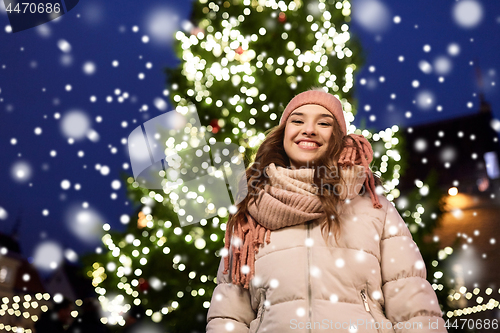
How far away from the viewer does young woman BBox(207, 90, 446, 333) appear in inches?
55.2

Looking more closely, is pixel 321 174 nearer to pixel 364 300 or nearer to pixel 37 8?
pixel 364 300

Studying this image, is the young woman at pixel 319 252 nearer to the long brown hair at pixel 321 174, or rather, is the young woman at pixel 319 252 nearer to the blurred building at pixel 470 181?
the long brown hair at pixel 321 174

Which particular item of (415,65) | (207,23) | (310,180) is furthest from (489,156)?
(415,65)

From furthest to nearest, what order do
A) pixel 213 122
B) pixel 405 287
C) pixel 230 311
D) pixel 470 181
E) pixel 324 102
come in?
pixel 470 181 → pixel 213 122 → pixel 324 102 → pixel 230 311 → pixel 405 287

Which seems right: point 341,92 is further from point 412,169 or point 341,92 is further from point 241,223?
point 412,169

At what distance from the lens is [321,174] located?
1.77 metres

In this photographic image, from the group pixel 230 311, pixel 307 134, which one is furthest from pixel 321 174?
pixel 230 311

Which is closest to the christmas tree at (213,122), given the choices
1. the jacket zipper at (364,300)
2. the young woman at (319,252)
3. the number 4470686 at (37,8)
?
the young woman at (319,252)

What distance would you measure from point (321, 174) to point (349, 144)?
0.27 metres

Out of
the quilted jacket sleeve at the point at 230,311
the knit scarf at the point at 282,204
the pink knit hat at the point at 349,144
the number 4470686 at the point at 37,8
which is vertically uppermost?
the number 4470686 at the point at 37,8

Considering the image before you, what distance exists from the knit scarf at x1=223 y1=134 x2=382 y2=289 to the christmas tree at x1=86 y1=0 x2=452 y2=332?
1.37 meters

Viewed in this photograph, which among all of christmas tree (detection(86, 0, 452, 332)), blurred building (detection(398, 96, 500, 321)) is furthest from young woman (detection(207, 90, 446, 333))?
blurred building (detection(398, 96, 500, 321))

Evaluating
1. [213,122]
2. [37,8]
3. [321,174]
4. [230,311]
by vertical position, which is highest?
[37,8]

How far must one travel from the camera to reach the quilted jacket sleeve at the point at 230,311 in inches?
61.4
